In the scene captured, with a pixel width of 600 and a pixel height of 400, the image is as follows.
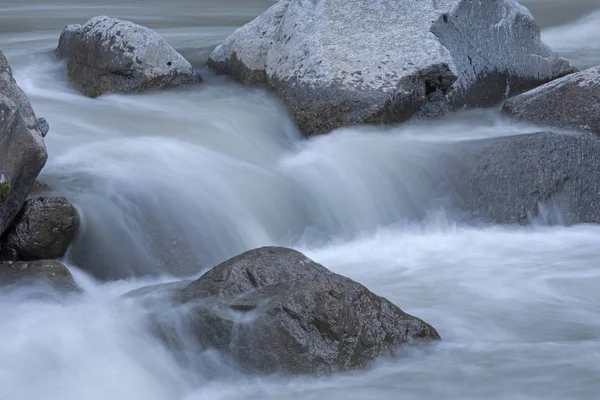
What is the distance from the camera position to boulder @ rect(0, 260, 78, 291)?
464cm

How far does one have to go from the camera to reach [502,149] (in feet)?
21.3

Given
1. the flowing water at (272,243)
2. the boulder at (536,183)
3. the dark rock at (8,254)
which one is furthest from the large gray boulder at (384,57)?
the dark rock at (8,254)

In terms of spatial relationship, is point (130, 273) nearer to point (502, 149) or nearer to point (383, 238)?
point (383, 238)

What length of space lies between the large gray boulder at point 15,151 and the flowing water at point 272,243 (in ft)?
Answer: 1.39

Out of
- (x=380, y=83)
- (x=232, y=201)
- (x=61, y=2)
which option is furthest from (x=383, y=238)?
(x=61, y=2)

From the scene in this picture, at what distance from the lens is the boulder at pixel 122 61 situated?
26.2 ft

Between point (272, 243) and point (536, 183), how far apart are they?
185 centimetres

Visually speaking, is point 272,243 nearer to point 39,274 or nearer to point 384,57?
point 39,274

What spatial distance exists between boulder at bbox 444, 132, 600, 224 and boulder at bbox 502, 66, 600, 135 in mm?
287

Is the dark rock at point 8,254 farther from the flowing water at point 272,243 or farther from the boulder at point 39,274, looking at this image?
the flowing water at point 272,243

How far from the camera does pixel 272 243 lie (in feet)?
19.1

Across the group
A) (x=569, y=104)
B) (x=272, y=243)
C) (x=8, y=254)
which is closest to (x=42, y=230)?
(x=8, y=254)

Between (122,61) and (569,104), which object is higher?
(569,104)

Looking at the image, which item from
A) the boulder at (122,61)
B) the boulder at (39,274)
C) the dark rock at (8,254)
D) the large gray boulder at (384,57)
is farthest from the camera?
the boulder at (122,61)
